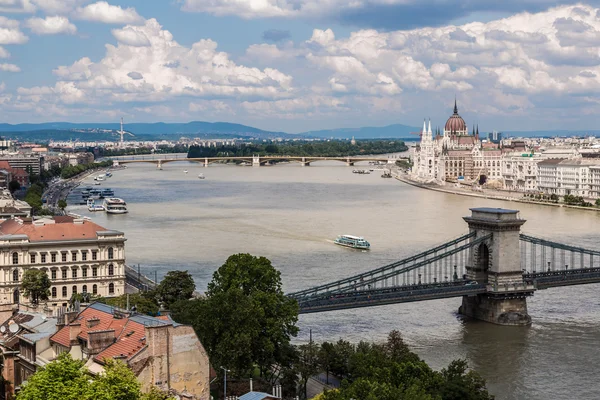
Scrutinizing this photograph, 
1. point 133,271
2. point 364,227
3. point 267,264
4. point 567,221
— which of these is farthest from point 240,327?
point 567,221

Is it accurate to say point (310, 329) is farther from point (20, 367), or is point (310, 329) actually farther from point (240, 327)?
point (20, 367)

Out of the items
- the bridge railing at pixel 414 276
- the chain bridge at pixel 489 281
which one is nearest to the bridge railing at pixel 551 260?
the bridge railing at pixel 414 276

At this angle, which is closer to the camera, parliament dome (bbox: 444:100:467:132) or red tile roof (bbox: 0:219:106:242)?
red tile roof (bbox: 0:219:106:242)

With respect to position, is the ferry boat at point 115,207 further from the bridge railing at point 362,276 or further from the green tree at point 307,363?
the green tree at point 307,363

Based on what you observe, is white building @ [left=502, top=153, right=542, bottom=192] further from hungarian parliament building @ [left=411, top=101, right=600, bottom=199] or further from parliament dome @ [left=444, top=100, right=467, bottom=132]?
parliament dome @ [left=444, top=100, right=467, bottom=132]

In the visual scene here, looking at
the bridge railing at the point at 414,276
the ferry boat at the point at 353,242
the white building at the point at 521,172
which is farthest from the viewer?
the white building at the point at 521,172

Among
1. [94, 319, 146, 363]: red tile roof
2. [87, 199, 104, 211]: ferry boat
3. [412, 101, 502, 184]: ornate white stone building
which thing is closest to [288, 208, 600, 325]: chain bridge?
[94, 319, 146, 363]: red tile roof
